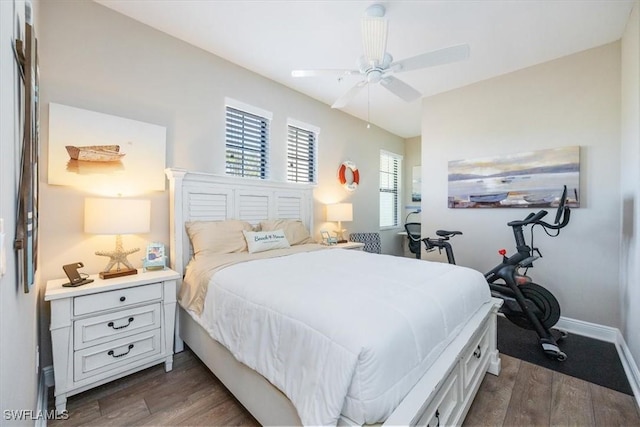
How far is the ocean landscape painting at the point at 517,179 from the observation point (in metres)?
2.92

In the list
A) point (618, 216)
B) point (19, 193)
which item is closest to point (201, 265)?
point (19, 193)

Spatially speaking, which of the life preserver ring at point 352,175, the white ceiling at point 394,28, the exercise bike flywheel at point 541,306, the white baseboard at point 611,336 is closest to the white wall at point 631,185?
the white baseboard at point 611,336

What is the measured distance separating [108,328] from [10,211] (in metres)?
1.27

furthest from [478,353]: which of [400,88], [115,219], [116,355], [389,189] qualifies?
[389,189]

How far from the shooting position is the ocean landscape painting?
2.92 meters

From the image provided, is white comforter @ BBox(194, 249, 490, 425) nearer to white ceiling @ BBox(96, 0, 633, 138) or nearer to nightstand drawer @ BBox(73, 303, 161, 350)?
nightstand drawer @ BBox(73, 303, 161, 350)

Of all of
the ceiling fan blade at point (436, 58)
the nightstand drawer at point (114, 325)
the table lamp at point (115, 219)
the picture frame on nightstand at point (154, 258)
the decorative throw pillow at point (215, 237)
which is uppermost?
the ceiling fan blade at point (436, 58)

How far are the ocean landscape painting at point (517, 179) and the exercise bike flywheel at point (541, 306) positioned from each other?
107 cm

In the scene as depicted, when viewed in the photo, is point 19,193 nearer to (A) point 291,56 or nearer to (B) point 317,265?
(B) point 317,265

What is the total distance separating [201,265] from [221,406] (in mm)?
1022

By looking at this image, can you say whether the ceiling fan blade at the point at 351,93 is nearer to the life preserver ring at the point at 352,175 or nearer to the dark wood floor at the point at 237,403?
the life preserver ring at the point at 352,175

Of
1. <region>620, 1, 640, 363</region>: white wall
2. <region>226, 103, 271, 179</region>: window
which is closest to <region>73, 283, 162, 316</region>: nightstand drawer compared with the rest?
<region>226, 103, 271, 179</region>: window

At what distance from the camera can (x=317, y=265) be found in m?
2.21

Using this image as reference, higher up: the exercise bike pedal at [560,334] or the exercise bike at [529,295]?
the exercise bike at [529,295]
